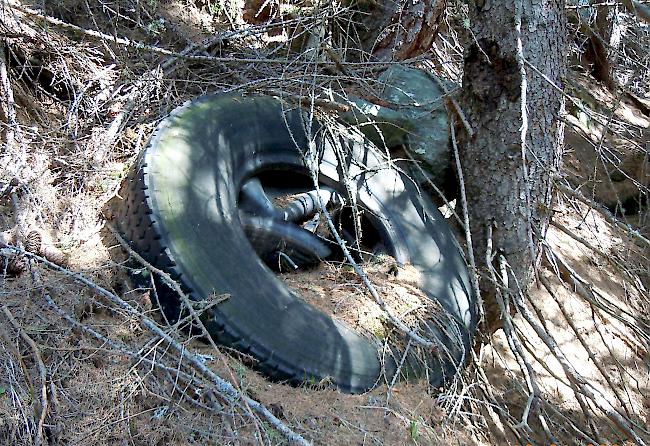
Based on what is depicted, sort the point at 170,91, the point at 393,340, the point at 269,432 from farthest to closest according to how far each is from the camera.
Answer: the point at 170,91 < the point at 393,340 < the point at 269,432

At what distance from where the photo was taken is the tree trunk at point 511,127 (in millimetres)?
3420

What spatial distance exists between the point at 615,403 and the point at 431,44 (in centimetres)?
278

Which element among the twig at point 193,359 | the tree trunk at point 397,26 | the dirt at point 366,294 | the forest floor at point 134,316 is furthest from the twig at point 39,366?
the tree trunk at point 397,26

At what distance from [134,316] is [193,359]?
1.11 feet

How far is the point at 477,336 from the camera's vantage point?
376 cm

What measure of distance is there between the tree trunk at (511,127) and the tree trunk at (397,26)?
40.8 inches

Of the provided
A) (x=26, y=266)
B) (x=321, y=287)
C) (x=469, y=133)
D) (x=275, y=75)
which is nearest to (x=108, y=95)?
(x=275, y=75)

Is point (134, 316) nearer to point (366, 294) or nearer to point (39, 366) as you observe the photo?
point (39, 366)

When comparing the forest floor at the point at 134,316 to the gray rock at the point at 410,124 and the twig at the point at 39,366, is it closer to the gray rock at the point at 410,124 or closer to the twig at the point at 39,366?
the twig at the point at 39,366

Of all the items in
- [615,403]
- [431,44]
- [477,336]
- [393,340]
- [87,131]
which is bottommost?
[615,403]

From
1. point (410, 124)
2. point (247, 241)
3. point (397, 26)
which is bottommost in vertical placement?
point (247, 241)

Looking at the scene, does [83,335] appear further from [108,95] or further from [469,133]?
[469,133]

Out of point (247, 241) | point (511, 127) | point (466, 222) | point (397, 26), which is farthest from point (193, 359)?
point (397, 26)

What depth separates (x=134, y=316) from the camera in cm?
250
